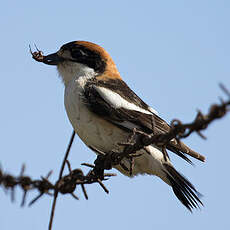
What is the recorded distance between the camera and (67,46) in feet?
18.3

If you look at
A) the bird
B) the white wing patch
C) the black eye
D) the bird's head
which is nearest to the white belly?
the bird

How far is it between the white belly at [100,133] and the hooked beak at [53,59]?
0.89 metres

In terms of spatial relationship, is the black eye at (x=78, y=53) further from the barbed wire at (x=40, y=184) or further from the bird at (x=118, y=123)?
the barbed wire at (x=40, y=184)

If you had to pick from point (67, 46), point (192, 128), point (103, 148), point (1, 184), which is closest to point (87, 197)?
point (1, 184)

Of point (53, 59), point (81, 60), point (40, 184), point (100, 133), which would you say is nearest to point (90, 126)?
point (100, 133)

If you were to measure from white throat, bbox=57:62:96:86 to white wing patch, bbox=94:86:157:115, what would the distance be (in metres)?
0.48

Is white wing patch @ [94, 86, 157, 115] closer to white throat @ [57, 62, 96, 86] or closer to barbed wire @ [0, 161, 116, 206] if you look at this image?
white throat @ [57, 62, 96, 86]

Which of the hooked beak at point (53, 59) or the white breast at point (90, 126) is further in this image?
the hooked beak at point (53, 59)

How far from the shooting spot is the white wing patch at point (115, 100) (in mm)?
4680

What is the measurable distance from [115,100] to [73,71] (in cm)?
93

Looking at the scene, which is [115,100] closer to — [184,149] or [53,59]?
[184,149]

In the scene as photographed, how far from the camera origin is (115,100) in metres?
4.73

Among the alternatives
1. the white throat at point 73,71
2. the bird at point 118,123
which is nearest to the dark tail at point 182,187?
the bird at point 118,123

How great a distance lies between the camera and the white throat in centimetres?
531
